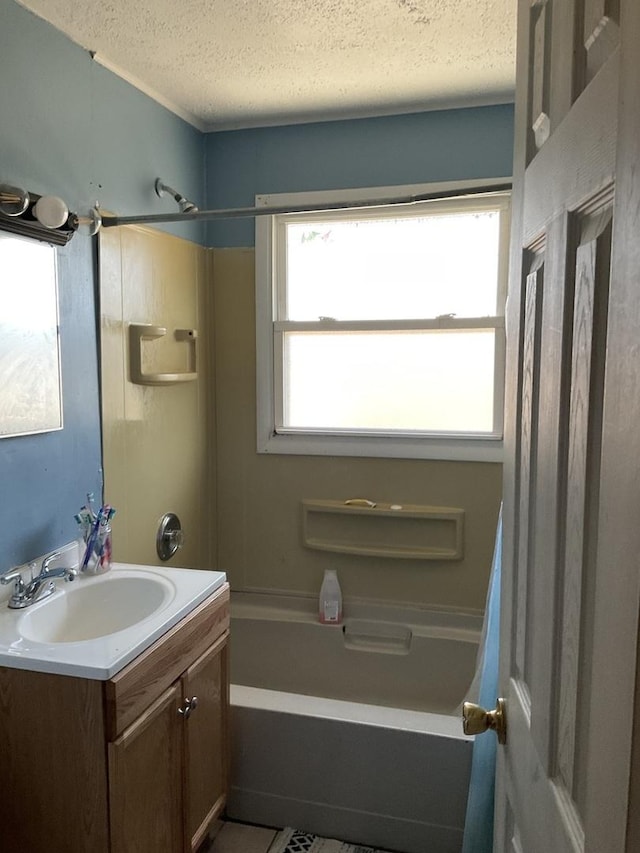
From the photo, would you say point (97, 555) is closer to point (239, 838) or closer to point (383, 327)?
point (239, 838)

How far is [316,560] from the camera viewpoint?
2770 mm

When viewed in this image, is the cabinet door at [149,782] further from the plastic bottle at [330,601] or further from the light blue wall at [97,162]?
the plastic bottle at [330,601]

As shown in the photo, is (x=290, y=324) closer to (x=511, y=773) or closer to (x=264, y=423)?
(x=264, y=423)

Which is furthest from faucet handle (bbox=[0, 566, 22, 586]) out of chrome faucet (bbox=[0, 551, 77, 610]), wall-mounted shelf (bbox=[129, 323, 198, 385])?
wall-mounted shelf (bbox=[129, 323, 198, 385])

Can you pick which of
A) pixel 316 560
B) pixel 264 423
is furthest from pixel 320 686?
pixel 264 423

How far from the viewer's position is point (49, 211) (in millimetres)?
1654

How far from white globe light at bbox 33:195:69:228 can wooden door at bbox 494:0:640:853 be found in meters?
1.19

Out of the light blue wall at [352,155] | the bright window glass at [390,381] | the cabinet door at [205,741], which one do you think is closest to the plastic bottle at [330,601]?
the bright window glass at [390,381]

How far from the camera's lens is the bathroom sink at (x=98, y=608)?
165 centimetres

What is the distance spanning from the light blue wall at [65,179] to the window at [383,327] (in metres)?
0.69

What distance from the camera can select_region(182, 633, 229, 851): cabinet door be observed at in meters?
1.69

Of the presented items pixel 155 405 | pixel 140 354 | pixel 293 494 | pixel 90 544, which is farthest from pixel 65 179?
pixel 293 494

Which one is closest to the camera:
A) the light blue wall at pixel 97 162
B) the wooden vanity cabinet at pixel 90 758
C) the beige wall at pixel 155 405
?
the wooden vanity cabinet at pixel 90 758

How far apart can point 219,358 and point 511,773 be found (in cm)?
216
